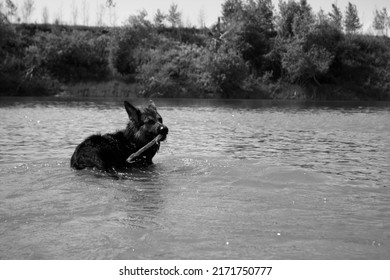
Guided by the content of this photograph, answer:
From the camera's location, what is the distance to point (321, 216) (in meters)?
6.73

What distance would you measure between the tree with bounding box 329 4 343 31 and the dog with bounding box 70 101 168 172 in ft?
285

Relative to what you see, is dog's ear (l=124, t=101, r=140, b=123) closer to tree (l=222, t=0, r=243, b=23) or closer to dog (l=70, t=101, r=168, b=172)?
dog (l=70, t=101, r=168, b=172)

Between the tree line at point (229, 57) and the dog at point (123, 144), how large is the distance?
6215cm

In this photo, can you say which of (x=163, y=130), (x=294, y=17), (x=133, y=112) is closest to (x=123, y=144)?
(x=133, y=112)

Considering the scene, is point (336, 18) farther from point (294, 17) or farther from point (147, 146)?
point (147, 146)

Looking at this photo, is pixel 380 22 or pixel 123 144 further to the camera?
pixel 380 22

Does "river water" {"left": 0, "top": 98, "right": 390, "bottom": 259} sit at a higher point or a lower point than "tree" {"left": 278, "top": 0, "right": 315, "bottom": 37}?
lower

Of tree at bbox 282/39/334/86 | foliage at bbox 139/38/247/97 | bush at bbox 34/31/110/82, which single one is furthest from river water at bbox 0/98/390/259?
tree at bbox 282/39/334/86

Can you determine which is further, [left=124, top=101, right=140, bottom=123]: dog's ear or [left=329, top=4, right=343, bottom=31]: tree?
[left=329, top=4, right=343, bottom=31]: tree

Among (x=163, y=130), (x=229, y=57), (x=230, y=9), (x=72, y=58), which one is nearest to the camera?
(x=163, y=130)

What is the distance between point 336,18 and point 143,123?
308 ft

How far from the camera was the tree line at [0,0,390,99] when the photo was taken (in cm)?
7638

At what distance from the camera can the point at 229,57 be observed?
77.9 metres

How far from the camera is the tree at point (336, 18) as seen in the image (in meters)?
91.5
